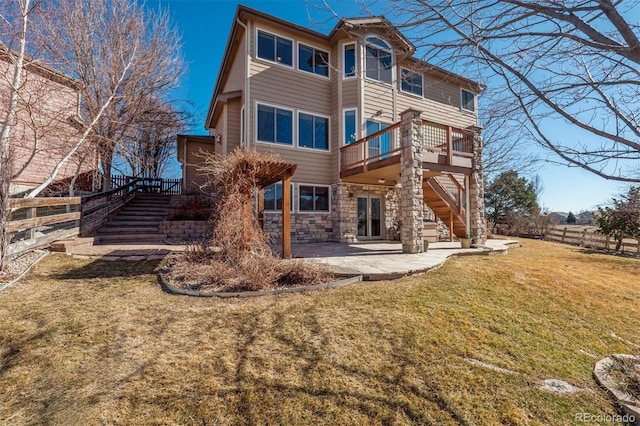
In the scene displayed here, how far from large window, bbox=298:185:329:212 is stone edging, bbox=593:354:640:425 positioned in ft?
28.3

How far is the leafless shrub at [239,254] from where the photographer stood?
4754mm

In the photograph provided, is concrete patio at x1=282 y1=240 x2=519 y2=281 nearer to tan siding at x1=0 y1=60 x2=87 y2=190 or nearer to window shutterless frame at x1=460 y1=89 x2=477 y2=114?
tan siding at x1=0 y1=60 x2=87 y2=190

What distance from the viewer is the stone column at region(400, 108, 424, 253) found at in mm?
7988

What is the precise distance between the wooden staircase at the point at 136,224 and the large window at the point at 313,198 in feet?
15.9

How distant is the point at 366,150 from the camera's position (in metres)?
9.68

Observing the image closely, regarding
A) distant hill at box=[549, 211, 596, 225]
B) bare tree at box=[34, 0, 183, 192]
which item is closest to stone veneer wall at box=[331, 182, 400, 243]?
bare tree at box=[34, 0, 183, 192]

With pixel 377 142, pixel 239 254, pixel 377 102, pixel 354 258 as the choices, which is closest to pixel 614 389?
pixel 354 258

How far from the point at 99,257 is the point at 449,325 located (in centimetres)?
766

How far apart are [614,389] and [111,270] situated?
304 inches

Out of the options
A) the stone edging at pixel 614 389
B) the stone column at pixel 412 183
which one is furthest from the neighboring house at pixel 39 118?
the stone edging at pixel 614 389

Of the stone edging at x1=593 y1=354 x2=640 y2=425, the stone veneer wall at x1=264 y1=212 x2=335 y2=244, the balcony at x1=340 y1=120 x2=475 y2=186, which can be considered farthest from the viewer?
the stone veneer wall at x1=264 y1=212 x2=335 y2=244

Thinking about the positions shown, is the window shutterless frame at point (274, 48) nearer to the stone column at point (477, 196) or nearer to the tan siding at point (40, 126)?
the tan siding at point (40, 126)

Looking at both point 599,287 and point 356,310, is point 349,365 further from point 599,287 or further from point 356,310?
point 599,287

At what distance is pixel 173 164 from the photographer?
875 inches
